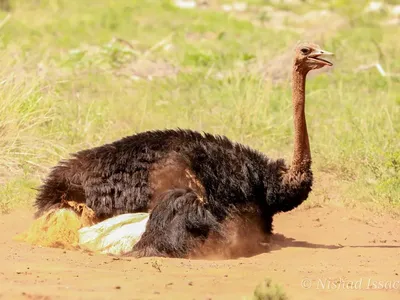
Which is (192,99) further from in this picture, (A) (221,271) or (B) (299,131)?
(A) (221,271)

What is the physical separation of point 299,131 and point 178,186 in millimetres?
1048

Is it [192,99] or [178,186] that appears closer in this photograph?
[178,186]

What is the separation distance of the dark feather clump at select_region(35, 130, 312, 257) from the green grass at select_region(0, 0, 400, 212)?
1.40 m

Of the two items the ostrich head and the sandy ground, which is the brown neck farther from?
the sandy ground

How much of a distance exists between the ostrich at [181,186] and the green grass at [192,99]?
1.45 m

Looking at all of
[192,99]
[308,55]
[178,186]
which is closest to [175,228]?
[178,186]

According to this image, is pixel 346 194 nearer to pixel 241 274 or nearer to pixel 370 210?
pixel 370 210

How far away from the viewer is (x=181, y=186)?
772 cm

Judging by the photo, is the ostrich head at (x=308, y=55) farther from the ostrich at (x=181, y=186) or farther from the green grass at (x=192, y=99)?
the green grass at (x=192, y=99)

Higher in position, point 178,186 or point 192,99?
point 192,99

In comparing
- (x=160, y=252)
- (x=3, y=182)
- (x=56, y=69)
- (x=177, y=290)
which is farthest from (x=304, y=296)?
(x=56, y=69)

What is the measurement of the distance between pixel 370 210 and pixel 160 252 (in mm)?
2693

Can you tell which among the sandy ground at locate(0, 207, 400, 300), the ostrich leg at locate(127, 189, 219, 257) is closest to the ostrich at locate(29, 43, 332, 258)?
the ostrich leg at locate(127, 189, 219, 257)

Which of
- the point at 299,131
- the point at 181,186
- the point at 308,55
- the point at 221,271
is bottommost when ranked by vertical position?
the point at 221,271
